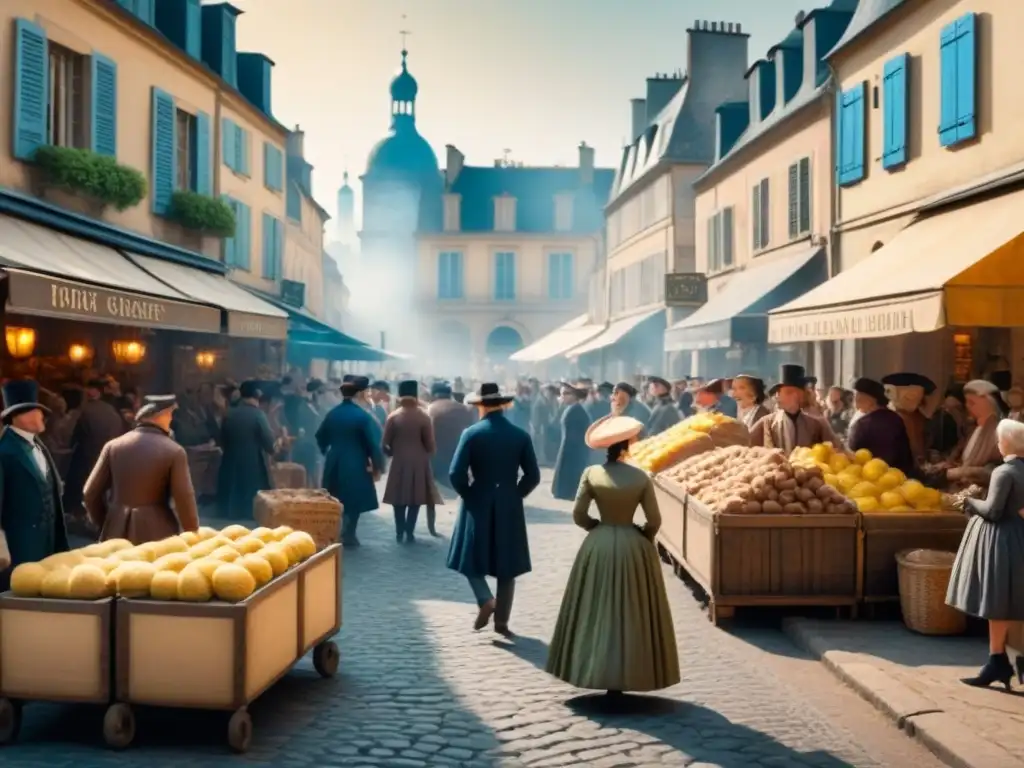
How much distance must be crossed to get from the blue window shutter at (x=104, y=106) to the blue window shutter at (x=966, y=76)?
10.7 m

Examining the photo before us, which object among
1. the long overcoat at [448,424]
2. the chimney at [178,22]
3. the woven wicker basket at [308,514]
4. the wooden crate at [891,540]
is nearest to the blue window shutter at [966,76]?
the wooden crate at [891,540]

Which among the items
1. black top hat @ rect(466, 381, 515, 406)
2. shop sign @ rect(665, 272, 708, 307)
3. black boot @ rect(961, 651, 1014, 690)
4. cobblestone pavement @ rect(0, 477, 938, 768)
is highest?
shop sign @ rect(665, 272, 708, 307)

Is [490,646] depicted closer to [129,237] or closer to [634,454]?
[634,454]

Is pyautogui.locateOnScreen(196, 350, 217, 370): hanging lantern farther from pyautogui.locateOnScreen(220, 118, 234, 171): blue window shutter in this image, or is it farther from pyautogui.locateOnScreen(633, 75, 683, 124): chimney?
pyautogui.locateOnScreen(633, 75, 683, 124): chimney

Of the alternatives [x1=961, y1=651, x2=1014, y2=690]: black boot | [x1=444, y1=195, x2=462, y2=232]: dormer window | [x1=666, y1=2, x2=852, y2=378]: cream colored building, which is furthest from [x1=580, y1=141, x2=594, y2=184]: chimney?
[x1=961, y1=651, x2=1014, y2=690]: black boot

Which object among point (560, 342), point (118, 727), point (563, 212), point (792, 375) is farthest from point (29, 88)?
point (563, 212)

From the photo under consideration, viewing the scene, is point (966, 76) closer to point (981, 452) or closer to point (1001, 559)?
point (981, 452)

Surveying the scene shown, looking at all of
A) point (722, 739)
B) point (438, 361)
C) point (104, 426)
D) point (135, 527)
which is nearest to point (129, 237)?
point (104, 426)

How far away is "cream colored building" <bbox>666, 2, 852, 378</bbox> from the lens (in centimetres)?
2123

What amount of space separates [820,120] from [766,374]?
18.5ft

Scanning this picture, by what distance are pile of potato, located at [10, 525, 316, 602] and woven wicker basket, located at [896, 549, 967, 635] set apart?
14.4ft

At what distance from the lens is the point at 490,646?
8.69 metres

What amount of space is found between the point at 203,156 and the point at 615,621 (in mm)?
16482

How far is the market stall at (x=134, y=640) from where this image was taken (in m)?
6.04
